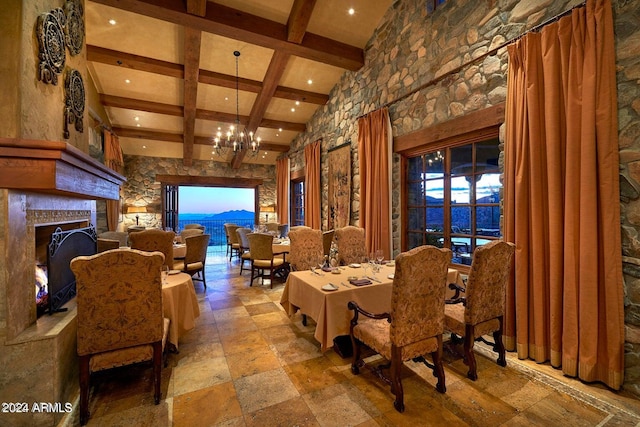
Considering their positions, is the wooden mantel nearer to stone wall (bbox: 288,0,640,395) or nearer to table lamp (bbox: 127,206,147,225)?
stone wall (bbox: 288,0,640,395)

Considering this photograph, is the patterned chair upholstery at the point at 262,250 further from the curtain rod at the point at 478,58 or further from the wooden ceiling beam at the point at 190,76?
the wooden ceiling beam at the point at 190,76

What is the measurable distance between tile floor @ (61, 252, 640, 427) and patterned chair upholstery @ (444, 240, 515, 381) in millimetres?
263

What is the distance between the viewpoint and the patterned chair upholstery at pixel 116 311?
172 cm

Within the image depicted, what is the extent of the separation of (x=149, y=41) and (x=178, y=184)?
4.91 meters

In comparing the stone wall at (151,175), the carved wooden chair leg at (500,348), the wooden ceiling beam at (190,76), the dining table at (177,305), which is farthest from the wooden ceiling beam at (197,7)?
the stone wall at (151,175)

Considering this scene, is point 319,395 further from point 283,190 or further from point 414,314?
point 283,190

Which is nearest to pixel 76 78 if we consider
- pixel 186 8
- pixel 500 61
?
pixel 186 8

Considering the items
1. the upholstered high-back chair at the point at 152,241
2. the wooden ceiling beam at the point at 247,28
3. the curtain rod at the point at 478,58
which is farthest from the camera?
the upholstered high-back chair at the point at 152,241

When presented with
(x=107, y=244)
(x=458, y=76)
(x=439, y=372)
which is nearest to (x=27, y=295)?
(x=107, y=244)

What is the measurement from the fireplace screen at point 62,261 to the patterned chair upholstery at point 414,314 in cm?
244

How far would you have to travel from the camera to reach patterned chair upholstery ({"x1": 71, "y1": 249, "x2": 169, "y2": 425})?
5.63ft

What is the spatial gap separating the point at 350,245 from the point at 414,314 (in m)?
2.12

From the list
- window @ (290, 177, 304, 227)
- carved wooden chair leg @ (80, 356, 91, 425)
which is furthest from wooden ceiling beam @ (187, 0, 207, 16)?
window @ (290, 177, 304, 227)

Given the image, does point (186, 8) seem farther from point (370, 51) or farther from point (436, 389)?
point (436, 389)
